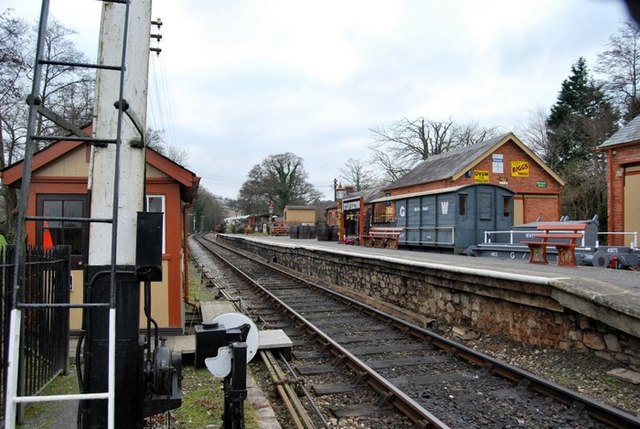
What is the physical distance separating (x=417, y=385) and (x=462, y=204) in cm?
1239

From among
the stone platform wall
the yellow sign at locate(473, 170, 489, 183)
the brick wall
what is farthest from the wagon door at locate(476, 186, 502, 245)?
the yellow sign at locate(473, 170, 489, 183)

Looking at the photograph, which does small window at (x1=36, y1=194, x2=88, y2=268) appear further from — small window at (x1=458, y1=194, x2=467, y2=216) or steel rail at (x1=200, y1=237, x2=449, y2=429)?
small window at (x1=458, y1=194, x2=467, y2=216)

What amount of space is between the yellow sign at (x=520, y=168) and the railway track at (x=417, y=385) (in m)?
23.3

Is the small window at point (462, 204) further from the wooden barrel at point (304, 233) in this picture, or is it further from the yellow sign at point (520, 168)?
the wooden barrel at point (304, 233)

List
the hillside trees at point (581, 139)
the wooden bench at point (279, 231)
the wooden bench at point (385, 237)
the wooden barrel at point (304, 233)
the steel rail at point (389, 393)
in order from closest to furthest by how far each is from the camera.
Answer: the steel rail at point (389, 393)
the wooden bench at point (385, 237)
the hillside trees at point (581, 139)
the wooden barrel at point (304, 233)
the wooden bench at point (279, 231)

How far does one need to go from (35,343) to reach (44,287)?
586mm

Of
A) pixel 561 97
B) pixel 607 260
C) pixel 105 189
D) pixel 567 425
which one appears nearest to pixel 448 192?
pixel 607 260

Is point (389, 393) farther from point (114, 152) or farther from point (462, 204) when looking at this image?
point (462, 204)

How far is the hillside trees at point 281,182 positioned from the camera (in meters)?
76.5

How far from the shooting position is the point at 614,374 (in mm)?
5445

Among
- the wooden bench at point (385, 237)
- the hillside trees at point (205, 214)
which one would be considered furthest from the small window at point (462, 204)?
the hillside trees at point (205, 214)

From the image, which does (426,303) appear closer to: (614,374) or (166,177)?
(614,374)

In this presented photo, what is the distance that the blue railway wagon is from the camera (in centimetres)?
1714

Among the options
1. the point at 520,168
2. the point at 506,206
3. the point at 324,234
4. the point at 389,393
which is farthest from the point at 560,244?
the point at 324,234
